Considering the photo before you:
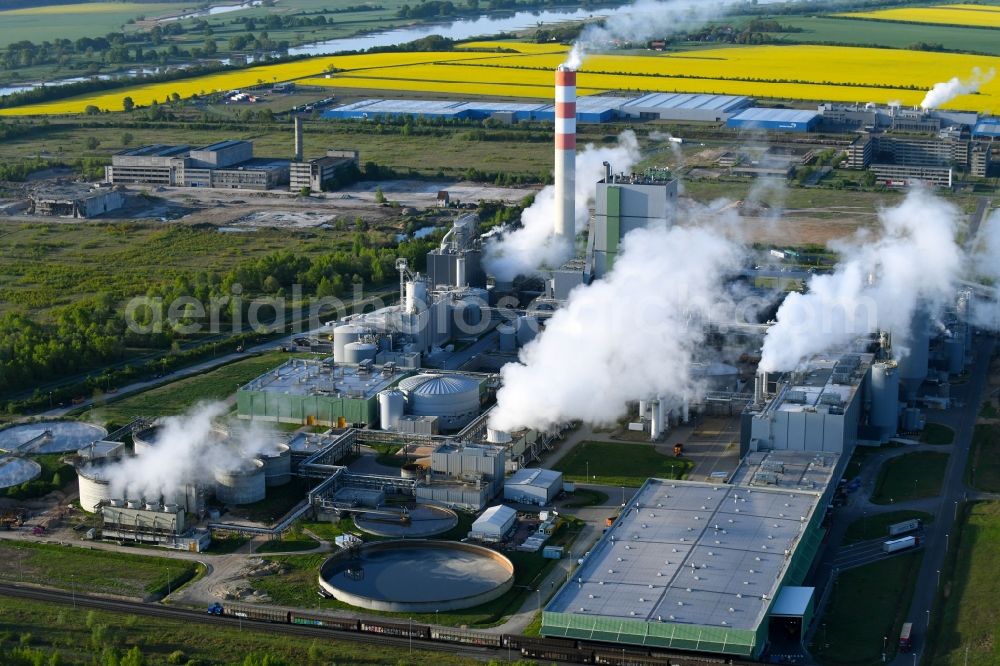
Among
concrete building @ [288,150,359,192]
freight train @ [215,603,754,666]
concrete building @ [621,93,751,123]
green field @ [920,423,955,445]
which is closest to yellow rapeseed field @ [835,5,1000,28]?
concrete building @ [621,93,751,123]

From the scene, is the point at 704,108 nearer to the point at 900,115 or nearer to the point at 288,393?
the point at 900,115

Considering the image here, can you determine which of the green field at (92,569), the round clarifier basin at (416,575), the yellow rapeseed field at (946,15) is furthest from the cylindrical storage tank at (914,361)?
the yellow rapeseed field at (946,15)

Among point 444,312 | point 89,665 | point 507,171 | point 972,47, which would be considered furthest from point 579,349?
point 972,47

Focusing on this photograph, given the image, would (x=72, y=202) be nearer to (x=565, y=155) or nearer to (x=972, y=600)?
(x=565, y=155)

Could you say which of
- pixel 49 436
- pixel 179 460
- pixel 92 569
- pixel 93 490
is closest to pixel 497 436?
pixel 179 460

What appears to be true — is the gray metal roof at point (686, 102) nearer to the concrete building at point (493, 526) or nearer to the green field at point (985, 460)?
the green field at point (985, 460)

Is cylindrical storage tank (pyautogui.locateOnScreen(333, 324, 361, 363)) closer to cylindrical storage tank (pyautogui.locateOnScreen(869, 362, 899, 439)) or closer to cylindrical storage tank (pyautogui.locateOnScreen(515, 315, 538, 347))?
cylindrical storage tank (pyautogui.locateOnScreen(515, 315, 538, 347))
